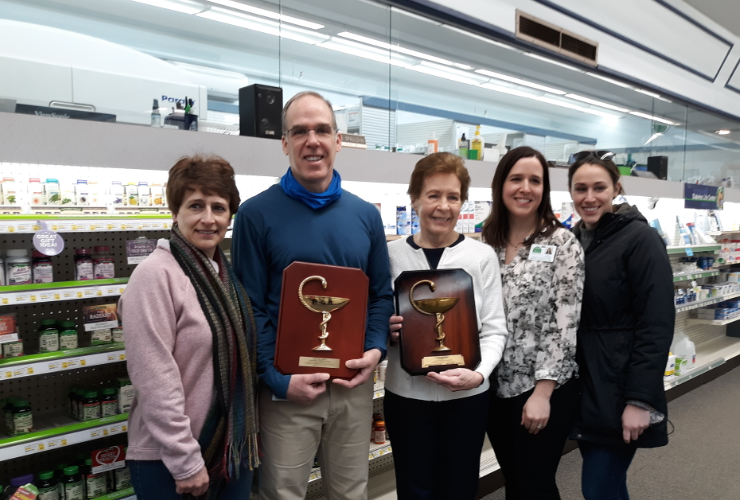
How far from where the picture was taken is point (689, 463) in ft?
13.3

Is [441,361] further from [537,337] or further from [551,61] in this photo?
[551,61]

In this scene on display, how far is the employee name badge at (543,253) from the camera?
6.65 ft

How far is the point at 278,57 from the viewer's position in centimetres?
311

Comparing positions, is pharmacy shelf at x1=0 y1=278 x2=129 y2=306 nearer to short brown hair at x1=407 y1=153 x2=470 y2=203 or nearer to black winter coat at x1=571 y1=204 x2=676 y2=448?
short brown hair at x1=407 y1=153 x2=470 y2=203

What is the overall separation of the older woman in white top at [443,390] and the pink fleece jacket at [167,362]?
723 mm

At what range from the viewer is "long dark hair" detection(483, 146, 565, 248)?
210cm

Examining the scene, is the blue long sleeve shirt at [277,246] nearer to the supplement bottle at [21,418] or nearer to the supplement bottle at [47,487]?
the supplement bottle at [21,418]

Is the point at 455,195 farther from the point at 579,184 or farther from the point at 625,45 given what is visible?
the point at 625,45

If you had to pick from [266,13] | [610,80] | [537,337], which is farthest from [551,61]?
[537,337]

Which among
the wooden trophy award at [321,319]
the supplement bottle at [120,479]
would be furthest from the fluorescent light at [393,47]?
the supplement bottle at [120,479]

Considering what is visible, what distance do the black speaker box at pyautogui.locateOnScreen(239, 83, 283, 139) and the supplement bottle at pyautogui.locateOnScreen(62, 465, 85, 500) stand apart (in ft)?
5.75

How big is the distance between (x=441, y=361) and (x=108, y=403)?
1.53 m

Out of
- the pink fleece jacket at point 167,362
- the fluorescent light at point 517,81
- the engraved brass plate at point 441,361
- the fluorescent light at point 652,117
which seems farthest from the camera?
the fluorescent light at point 652,117

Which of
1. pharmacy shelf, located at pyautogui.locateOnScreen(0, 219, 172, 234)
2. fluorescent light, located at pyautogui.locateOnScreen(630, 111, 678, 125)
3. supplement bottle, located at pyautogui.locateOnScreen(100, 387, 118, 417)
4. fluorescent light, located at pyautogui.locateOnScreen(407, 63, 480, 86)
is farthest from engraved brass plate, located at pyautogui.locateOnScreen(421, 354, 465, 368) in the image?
fluorescent light, located at pyautogui.locateOnScreen(630, 111, 678, 125)
